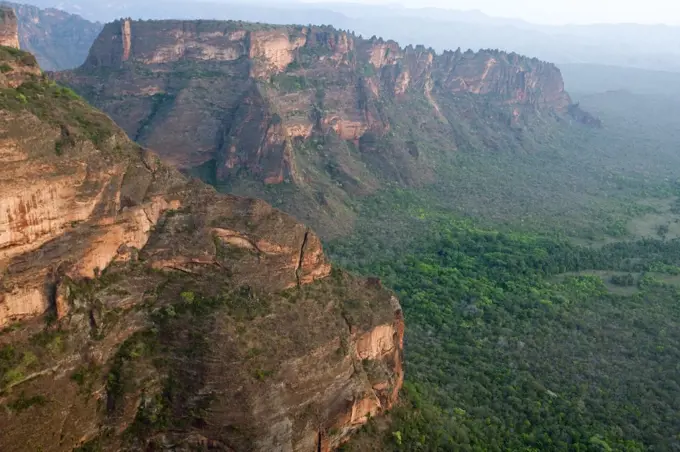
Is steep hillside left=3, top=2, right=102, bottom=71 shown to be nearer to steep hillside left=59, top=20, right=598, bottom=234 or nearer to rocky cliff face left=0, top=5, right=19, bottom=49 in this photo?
steep hillside left=59, top=20, right=598, bottom=234

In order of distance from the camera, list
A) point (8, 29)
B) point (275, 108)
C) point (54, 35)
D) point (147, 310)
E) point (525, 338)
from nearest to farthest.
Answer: point (147, 310) → point (8, 29) → point (525, 338) → point (275, 108) → point (54, 35)

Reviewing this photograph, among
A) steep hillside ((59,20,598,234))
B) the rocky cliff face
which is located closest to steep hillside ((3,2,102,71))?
steep hillside ((59,20,598,234))

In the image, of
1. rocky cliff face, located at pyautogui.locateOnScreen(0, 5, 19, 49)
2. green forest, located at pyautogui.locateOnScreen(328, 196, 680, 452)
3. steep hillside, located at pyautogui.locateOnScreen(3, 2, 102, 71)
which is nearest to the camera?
green forest, located at pyautogui.locateOnScreen(328, 196, 680, 452)

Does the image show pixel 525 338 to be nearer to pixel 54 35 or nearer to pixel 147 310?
pixel 147 310

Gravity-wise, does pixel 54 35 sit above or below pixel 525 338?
above

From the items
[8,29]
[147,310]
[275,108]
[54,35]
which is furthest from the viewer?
[54,35]

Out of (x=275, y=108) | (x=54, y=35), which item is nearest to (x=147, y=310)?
(x=275, y=108)
